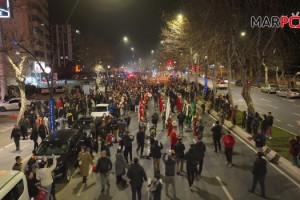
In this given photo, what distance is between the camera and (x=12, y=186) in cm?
763

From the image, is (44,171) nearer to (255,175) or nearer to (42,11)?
(255,175)

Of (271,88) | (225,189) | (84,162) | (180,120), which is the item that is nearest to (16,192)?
(84,162)

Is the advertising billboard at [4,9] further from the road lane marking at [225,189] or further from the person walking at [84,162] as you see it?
the road lane marking at [225,189]

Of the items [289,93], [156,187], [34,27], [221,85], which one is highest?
[34,27]

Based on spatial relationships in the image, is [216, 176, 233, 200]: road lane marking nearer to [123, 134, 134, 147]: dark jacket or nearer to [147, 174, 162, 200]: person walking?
[147, 174, 162, 200]: person walking

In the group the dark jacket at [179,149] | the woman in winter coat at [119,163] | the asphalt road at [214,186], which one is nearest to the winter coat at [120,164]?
the woman in winter coat at [119,163]

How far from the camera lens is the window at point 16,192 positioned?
743 centimetres

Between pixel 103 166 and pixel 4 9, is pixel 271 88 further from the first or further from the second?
pixel 103 166

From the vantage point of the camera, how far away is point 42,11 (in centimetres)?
8319

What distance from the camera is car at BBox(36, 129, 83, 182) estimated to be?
12.1 metres

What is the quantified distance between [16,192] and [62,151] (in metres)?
5.10

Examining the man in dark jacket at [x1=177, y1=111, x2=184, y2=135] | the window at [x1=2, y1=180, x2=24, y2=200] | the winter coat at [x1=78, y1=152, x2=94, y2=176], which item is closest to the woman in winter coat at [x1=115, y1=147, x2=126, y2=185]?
the winter coat at [x1=78, y1=152, x2=94, y2=176]

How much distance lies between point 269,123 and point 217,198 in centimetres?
858

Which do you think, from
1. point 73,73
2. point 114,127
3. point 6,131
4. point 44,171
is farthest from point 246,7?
point 73,73
